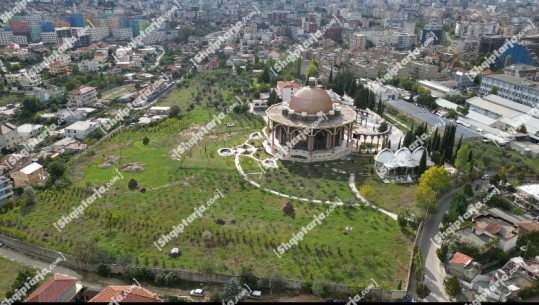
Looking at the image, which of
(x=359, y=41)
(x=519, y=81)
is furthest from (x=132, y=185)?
(x=359, y=41)

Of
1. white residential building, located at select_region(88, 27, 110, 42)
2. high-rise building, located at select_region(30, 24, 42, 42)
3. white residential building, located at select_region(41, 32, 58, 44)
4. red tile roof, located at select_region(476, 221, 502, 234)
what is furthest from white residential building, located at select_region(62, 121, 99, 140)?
white residential building, located at select_region(88, 27, 110, 42)

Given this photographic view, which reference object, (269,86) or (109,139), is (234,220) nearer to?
(109,139)

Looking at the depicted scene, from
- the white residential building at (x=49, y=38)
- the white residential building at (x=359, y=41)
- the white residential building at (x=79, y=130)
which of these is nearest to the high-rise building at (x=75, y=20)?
the white residential building at (x=49, y=38)

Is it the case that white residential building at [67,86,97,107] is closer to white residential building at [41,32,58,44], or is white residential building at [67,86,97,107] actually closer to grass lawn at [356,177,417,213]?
grass lawn at [356,177,417,213]

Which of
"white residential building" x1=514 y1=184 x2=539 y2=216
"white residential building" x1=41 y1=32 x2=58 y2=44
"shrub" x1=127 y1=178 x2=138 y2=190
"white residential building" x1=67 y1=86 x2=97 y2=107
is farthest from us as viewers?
"white residential building" x1=41 y1=32 x2=58 y2=44

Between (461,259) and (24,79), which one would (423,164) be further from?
(24,79)

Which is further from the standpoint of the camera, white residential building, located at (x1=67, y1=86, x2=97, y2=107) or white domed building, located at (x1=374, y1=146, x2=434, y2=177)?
white residential building, located at (x1=67, y1=86, x2=97, y2=107)

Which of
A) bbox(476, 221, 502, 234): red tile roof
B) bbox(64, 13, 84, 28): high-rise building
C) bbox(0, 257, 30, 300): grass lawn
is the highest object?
bbox(64, 13, 84, 28): high-rise building
